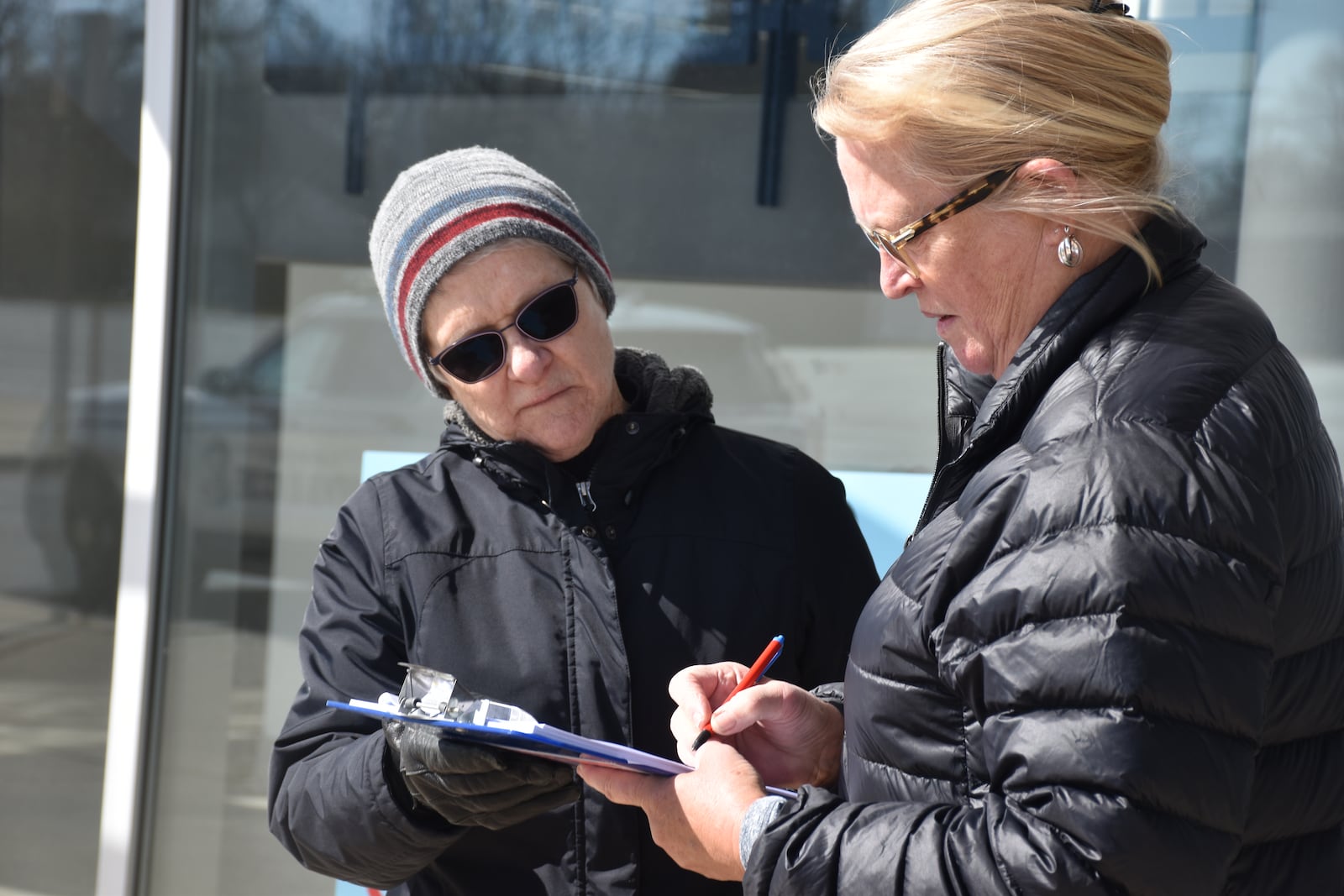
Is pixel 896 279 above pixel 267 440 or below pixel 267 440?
above

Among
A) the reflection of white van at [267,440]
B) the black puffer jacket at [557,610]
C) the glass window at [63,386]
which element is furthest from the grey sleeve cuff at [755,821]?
the glass window at [63,386]

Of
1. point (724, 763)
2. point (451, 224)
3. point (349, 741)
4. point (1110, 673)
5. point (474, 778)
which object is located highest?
point (451, 224)

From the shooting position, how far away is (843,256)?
316cm

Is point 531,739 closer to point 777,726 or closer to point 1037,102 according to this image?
point 777,726

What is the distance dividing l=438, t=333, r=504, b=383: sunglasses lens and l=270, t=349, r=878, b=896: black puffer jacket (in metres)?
0.11

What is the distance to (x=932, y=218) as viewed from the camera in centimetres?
118

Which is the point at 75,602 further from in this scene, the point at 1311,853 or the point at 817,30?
the point at 1311,853

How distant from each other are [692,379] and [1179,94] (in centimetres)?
167

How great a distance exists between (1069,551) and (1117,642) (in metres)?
0.08

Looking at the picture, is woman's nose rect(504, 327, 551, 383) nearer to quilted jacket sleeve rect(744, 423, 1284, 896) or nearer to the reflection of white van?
quilted jacket sleeve rect(744, 423, 1284, 896)

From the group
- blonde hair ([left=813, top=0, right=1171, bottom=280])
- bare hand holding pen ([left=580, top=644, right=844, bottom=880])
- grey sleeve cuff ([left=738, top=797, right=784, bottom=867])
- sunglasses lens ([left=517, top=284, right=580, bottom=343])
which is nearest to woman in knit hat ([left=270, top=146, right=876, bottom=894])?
sunglasses lens ([left=517, top=284, right=580, bottom=343])

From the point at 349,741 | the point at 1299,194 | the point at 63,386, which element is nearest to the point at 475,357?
the point at 349,741

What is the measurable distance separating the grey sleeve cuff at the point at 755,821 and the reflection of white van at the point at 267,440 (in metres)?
2.15

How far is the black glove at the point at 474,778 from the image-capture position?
1.37m
